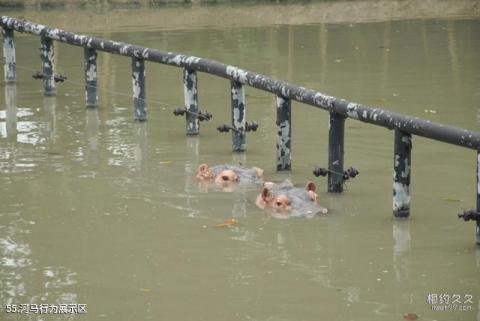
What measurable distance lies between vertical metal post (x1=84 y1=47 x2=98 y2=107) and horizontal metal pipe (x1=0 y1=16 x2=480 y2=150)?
159mm

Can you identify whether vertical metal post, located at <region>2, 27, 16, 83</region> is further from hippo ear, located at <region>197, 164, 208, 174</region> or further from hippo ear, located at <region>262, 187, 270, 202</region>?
hippo ear, located at <region>262, 187, 270, 202</region>

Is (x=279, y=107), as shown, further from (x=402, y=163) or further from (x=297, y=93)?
(x=402, y=163)

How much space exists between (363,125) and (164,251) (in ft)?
15.2

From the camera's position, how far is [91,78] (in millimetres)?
13000

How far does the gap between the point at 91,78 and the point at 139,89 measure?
120 centimetres

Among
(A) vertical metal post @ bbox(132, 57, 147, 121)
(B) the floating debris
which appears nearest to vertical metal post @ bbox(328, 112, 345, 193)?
(B) the floating debris

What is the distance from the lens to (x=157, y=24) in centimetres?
2194

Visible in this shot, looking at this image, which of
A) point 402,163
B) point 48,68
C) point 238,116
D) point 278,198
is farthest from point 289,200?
point 48,68

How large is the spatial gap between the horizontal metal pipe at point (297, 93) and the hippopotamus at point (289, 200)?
25.2 inches

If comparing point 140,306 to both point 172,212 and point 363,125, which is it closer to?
point 172,212

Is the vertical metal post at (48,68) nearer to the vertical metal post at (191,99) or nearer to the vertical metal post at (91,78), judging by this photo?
the vertical metal post at (91,78)

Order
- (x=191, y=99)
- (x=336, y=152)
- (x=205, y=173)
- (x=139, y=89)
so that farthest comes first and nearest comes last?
1. (x=139, y=89)
2. (x=191, y=99)
3. (x=205, y=173)
4. (x=336, y=152)

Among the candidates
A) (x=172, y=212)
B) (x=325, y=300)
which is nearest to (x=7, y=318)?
(x=325, y=300)

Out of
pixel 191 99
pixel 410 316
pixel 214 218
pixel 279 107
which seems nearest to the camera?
pixel 410 316
